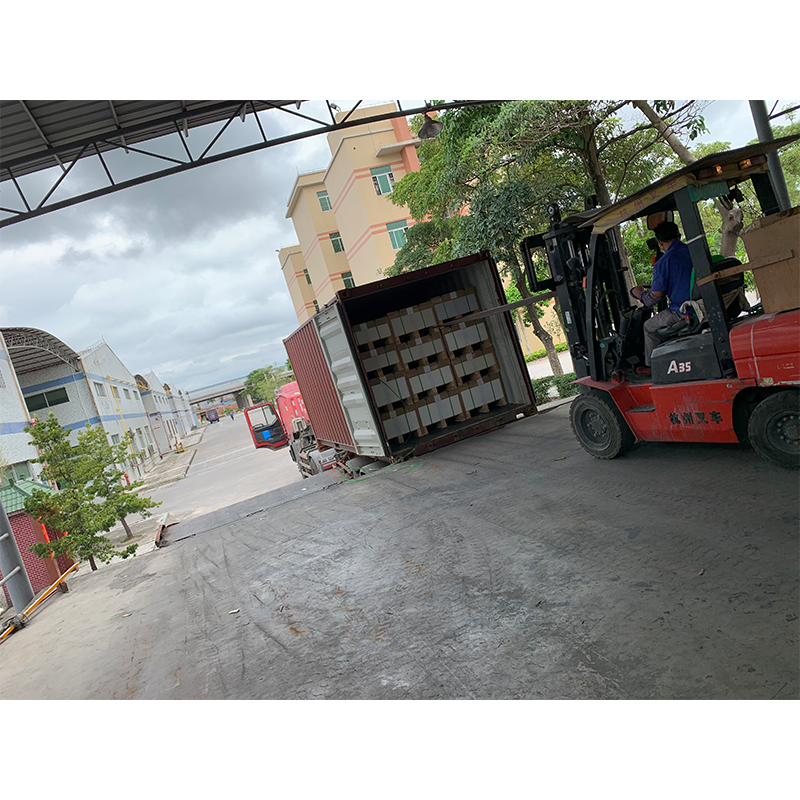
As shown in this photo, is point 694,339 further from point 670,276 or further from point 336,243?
point 336,243

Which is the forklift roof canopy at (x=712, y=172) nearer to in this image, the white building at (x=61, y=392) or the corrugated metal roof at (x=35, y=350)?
the white building at (x=61, y=392)

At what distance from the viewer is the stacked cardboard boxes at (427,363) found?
9883 millimetres

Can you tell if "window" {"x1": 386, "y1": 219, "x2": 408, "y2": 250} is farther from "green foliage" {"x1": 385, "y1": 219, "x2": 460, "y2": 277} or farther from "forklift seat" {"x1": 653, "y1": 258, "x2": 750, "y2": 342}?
"forklift seat" {"x1": 653, "y1": 258, "x2": 750, "y2": 342}

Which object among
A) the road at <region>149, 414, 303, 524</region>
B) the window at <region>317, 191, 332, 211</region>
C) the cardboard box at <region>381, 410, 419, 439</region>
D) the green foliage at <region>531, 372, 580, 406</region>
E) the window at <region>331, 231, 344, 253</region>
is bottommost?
the road at <region>149, 414, 303, 524</region>

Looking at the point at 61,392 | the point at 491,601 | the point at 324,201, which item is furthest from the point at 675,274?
the point at 324,201

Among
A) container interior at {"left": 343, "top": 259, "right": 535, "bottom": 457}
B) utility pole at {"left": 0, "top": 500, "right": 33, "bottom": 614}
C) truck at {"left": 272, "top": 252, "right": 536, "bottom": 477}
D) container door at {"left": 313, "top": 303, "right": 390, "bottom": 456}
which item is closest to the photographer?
utility pole at {"left": 0, "top": 500, "right": 33, "bottom": 614}

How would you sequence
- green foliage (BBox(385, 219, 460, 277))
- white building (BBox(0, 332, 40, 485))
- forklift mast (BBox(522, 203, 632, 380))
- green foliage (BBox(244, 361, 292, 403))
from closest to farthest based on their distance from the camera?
forklift mast (BBox(522, 203, 632, 380)) < green foliage (BBox(385, 219, 460, 277)) < white building (BBox(0, 332, 40, 485)) < green foliage (BBox(244, 361, 292, 403))

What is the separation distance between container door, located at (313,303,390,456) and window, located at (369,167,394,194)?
20985mm

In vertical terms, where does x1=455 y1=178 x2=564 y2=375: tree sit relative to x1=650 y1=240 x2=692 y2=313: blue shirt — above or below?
above

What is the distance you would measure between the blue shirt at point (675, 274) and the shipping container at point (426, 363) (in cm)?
430

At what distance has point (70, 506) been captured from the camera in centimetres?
1126

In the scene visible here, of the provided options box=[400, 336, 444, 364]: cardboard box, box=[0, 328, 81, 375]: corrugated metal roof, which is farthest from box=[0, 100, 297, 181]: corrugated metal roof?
box=[0, 328, 81, 375]: corrugated metal roof

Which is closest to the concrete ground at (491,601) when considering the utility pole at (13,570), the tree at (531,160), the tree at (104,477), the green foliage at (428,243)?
the utility pole at (13,570)

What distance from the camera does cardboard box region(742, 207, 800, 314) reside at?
4262 mm
